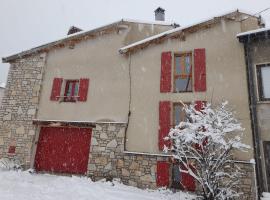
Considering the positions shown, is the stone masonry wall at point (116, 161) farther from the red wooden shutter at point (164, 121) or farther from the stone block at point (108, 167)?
the red wooden shutter at point (164, 121)

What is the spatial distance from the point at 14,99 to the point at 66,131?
10.2 ft

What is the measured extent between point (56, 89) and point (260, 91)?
8.56 m

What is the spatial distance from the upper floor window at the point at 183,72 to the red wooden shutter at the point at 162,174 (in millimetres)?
2955

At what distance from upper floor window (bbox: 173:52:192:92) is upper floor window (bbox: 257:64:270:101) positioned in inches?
97.2

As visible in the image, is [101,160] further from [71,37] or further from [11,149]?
[71,37]

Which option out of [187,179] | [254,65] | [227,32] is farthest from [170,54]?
[187,179]

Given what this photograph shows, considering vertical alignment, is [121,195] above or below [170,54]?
below

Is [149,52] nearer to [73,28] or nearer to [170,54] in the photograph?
[170,54]

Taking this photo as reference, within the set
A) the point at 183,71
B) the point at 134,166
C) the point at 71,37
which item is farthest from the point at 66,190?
the point at 71,37

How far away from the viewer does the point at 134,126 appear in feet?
31.7

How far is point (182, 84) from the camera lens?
9.86 meters

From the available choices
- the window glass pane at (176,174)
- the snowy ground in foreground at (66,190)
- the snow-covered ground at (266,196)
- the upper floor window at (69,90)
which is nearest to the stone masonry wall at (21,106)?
the upper floor window at (69,90)

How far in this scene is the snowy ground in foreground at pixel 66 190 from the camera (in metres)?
6.60

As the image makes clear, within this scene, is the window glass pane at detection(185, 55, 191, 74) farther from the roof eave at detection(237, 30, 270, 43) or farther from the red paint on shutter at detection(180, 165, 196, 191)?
the red paint on shutter at detection(180, 165, 196, 191)
